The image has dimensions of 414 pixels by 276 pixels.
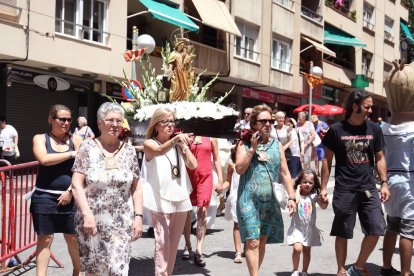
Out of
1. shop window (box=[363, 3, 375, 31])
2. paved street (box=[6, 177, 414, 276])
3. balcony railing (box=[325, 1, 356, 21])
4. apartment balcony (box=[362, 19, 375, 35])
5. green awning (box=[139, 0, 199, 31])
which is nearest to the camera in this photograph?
paved street (box=[6, 177, 414, 276])

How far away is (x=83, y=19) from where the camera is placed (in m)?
20.0

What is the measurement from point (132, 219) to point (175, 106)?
2.22 meters

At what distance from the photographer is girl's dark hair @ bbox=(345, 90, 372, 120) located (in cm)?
625

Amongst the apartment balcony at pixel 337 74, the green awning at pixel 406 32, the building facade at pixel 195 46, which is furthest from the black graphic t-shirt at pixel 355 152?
the green awning at pixel 406 32

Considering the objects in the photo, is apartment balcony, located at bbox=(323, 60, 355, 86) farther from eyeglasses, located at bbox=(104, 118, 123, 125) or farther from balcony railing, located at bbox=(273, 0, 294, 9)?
eyeglasses, located at bbox=(104, 118, 123, 125)

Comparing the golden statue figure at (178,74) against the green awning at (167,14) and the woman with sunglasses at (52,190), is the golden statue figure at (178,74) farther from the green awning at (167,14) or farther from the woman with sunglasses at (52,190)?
the green awning at (167,14)

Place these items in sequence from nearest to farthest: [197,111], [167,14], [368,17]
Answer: [197,111] → [167,14] → [368,17]

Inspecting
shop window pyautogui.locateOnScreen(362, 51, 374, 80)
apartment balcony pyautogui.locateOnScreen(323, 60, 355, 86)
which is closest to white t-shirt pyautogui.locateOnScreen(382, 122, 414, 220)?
apartment balcony pyautogui.locateOnScreen(323, 60, 355, 86)

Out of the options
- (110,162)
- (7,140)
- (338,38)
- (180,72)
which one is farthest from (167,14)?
(338,38)

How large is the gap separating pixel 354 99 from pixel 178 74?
270cm

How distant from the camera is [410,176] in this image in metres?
6.45

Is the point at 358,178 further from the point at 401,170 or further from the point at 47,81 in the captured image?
the point at 47,81

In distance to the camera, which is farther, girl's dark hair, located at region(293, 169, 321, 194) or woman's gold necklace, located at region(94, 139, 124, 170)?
girl's dark hair, located at region(293, 169, 321, 194)

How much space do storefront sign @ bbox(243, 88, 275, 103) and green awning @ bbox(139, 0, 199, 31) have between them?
8153 mm
